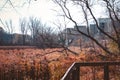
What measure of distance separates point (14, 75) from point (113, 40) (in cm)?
903

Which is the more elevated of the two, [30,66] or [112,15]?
[112,15]

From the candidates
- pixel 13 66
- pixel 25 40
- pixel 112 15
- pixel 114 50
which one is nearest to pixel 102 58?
pixel 114 50

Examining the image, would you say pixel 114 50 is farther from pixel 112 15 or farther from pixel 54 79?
pixel 54 79

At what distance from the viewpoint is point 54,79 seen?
16859 mm

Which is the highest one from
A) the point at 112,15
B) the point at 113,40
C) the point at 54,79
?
the point at 112,15

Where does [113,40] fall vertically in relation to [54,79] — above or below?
above

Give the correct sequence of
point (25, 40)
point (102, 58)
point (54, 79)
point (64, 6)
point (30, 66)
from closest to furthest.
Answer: point (54, 79)
point (30, 66)
point (102, 58)
point (64, 6)
point (25, 40)

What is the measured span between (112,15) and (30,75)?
993 cm

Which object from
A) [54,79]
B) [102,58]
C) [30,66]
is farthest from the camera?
[102,58]

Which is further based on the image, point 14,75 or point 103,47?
point 103,47

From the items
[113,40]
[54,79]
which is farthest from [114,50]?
[54,79]

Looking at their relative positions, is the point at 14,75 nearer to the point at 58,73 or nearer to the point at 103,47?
the point at 58,73

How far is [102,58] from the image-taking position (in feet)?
74.1

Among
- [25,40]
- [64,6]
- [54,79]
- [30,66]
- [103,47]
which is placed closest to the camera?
[54,79]
